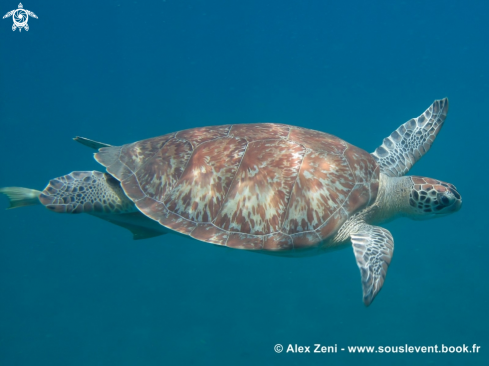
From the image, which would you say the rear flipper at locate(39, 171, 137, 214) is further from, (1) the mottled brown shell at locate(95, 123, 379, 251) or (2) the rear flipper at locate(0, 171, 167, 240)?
(1) the mottled brown shell at locate(95, 123, 379, 251)

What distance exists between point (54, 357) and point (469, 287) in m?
12.7

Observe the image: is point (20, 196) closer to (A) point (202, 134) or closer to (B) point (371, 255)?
(A) point (202, 134)

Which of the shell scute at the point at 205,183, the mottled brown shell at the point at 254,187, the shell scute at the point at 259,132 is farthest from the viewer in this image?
the shell scute at the point at 259,132

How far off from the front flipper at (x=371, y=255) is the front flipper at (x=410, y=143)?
49.8 inches

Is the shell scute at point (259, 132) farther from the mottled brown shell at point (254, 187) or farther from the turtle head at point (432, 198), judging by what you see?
the turtle head at point (432, 198)

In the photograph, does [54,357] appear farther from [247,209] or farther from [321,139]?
[321,139]

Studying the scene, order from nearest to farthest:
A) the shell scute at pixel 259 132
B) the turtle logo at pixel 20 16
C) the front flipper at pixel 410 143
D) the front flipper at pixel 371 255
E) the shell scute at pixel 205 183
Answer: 1. the front flipper at pixel 371 255
2. the shell scute at pixel 205 183
3. the shell scute at pixel 259 132
4. the front flipper at pixel 410 143
5. the turtle logo at pixel 20 16

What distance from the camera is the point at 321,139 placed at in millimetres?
4207

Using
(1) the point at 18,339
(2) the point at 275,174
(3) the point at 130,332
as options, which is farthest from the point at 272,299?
(1) the point at 18,339

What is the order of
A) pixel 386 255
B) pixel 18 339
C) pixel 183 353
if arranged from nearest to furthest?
pixel 386 255, pixel 183 353, pixel 18 339

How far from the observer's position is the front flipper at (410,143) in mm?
4893

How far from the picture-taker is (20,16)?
28.1m

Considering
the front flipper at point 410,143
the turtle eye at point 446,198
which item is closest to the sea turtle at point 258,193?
the turtle eye at point 446,198

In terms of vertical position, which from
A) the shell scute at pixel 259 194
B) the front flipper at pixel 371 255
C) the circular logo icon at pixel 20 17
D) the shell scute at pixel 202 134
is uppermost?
the circular logo icon at pixel 20 17
